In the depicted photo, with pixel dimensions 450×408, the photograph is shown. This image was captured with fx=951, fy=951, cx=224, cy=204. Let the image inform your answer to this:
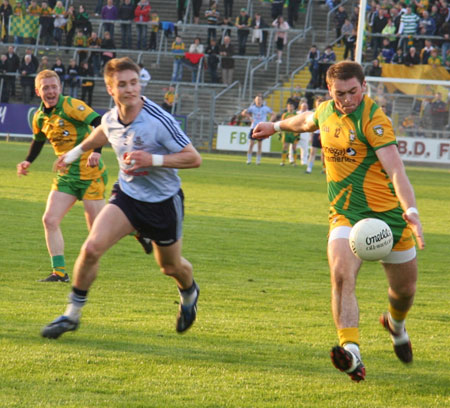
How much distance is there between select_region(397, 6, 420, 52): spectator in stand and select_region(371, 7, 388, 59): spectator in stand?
2.41ft

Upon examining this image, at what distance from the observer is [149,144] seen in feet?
22.4

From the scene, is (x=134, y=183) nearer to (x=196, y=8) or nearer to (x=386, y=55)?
(x=386, y=55)

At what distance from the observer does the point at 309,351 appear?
6867mm

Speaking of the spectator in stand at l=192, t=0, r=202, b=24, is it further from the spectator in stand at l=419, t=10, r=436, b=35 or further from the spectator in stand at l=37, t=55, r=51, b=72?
the spectator in stand at l=419, t=10, r=436, b=35

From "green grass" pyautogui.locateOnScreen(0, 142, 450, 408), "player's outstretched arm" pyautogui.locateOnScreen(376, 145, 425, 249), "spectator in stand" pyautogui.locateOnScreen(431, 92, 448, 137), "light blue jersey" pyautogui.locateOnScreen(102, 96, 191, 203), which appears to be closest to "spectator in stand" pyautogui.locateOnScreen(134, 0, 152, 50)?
"spectator in stand" pyautogui.locateOnScreen(431, 92, 448, 137)

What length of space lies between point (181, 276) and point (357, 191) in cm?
169

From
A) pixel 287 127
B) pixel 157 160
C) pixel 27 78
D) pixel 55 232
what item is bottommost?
pixel 27 78

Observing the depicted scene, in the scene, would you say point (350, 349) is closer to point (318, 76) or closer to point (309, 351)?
point (309, 351)

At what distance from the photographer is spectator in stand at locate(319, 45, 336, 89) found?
37875 mm

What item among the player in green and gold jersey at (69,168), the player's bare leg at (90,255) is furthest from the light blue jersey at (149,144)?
the player in green and gold jersey at (69,168)

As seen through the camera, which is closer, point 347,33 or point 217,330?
point 217,330

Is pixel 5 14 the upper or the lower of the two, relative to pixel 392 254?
upper

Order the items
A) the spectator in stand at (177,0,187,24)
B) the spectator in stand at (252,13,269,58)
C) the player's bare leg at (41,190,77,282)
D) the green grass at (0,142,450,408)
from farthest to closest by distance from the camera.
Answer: the spectator in stand at (177,0,187,24) < the spectator in stand at (252,13,269,58) < the player's bare leg at (41,190,77,282) < the green grass at (0,142,450,408)

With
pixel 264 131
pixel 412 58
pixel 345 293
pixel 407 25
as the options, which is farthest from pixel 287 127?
pixel 407 25
